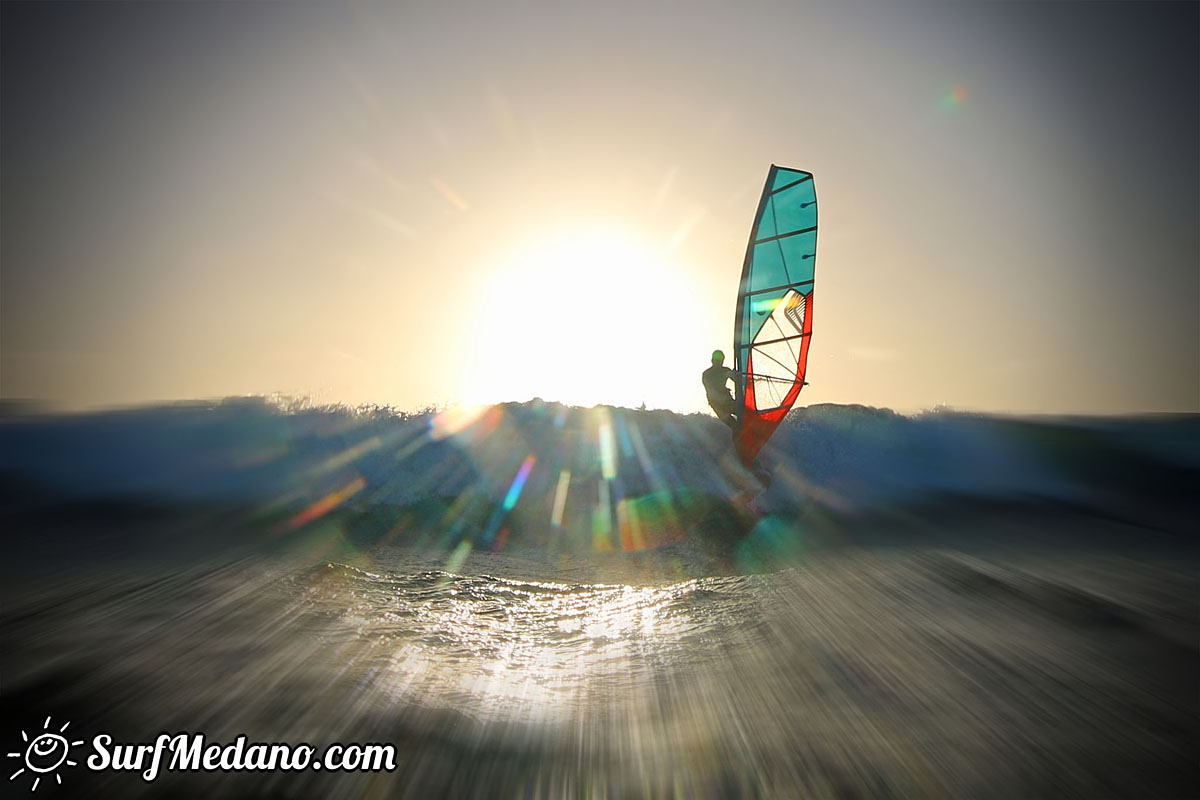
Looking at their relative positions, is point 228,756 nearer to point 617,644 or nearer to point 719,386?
point 617,644

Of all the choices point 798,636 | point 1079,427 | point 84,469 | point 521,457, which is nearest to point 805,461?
point 521,457

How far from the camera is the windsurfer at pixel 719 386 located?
360 inches

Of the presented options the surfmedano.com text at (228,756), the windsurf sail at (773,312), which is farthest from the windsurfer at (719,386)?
the surfmedano.com text at (228,756)

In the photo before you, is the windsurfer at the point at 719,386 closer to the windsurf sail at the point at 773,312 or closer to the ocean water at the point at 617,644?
the windsurf sail at the point at 773,312

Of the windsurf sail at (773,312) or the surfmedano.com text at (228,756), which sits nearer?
the surfmedano.com text at (228,756)

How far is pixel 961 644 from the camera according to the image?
333cm

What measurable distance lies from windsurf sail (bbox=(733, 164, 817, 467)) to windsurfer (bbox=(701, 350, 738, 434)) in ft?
1.22

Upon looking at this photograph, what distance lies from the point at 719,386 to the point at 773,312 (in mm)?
1476

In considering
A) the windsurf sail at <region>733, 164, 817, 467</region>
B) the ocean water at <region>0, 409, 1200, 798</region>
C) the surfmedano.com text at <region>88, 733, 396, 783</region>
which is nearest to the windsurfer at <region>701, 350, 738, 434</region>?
the windsurf sail at <region>733, 164, 817, 467</region>

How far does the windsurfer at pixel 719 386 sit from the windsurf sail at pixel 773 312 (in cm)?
37

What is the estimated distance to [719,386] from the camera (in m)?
9.15

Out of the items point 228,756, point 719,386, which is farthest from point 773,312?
point 228,756

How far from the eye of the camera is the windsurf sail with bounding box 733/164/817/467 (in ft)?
30.1

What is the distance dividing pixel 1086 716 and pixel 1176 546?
5053mm
